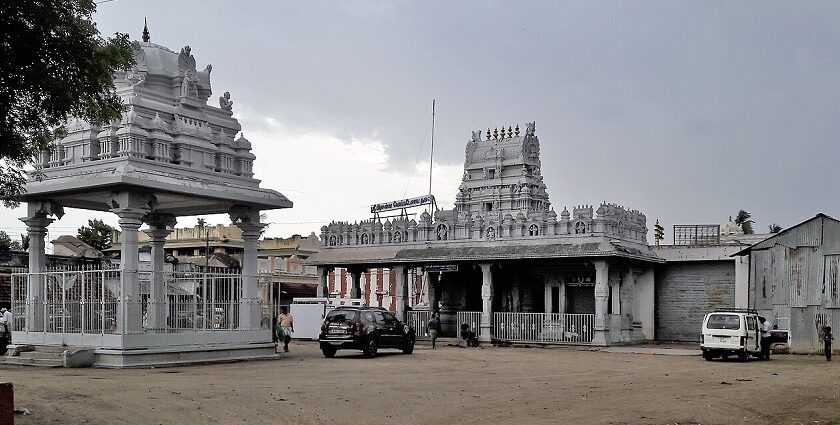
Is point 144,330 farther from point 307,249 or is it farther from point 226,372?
point 307,249

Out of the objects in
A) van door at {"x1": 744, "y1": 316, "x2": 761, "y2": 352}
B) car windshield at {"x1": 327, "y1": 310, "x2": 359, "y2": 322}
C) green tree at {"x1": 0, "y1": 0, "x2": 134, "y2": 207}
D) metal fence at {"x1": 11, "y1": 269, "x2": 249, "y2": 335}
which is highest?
green tree at {"x1": 0, "y1": 0, "x2": 134, "y2": 207}

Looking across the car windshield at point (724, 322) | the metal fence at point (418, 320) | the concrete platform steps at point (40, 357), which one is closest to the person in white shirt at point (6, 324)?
the concrete platform steps at point (40, 357)

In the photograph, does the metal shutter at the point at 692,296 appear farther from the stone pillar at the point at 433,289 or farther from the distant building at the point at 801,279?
the stone pillar at the point at 433,289

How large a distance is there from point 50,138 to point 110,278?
28.4 feet

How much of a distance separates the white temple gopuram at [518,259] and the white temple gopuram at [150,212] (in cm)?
1234

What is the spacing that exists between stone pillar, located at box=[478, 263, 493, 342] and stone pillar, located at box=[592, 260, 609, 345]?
171 inches

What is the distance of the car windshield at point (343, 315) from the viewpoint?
27.2 metres

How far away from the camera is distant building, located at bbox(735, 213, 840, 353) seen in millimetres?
31531

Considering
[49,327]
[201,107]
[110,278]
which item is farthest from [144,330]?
[201,107]

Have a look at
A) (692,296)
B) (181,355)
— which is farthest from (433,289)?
(181,355)

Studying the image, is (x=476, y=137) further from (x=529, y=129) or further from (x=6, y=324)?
(x=6, y=324)

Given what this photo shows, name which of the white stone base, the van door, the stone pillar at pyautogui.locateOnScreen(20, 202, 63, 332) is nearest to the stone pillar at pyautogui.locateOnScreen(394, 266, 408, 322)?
the white stone base

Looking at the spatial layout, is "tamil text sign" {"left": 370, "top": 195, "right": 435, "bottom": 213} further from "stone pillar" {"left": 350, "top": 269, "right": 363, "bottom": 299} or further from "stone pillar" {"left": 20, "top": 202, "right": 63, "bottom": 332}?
"stone pillar" {"left": 20, "top": 202, "right": 63, "bottom": 332}

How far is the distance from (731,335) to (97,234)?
180ft
